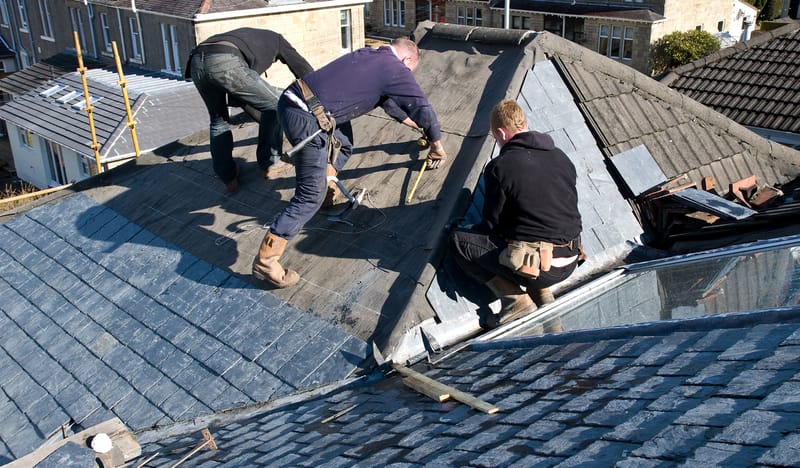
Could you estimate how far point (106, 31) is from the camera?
31531 millimetres

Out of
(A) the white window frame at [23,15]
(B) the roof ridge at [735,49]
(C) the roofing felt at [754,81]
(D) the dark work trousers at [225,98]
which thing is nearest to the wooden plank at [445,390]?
(D) the dark work trousers at [225,98]

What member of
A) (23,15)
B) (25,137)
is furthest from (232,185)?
(23,15)

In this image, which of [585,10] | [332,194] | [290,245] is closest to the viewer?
[290,245]

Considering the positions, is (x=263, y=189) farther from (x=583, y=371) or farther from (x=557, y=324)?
(x=583, y=371)

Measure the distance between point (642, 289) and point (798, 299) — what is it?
129cm

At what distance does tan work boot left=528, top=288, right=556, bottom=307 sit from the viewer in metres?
5.56

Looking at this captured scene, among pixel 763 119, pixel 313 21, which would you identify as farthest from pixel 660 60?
pixel 763 119

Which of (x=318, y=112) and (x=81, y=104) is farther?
(x=81, y=104)

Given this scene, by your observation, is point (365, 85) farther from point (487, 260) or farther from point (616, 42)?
point (616, 42)

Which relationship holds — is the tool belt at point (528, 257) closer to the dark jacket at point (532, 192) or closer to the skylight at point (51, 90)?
the dark jacket at point (532, 192)

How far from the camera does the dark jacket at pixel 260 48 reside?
7.18 meters

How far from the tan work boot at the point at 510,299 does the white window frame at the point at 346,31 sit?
27240 mm

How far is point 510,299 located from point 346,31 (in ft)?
91.7

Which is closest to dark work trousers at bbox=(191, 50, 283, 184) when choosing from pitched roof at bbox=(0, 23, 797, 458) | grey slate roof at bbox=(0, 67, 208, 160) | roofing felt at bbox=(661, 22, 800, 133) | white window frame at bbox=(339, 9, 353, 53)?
pitched roof at bbox=(0, 23, 797, 458)
